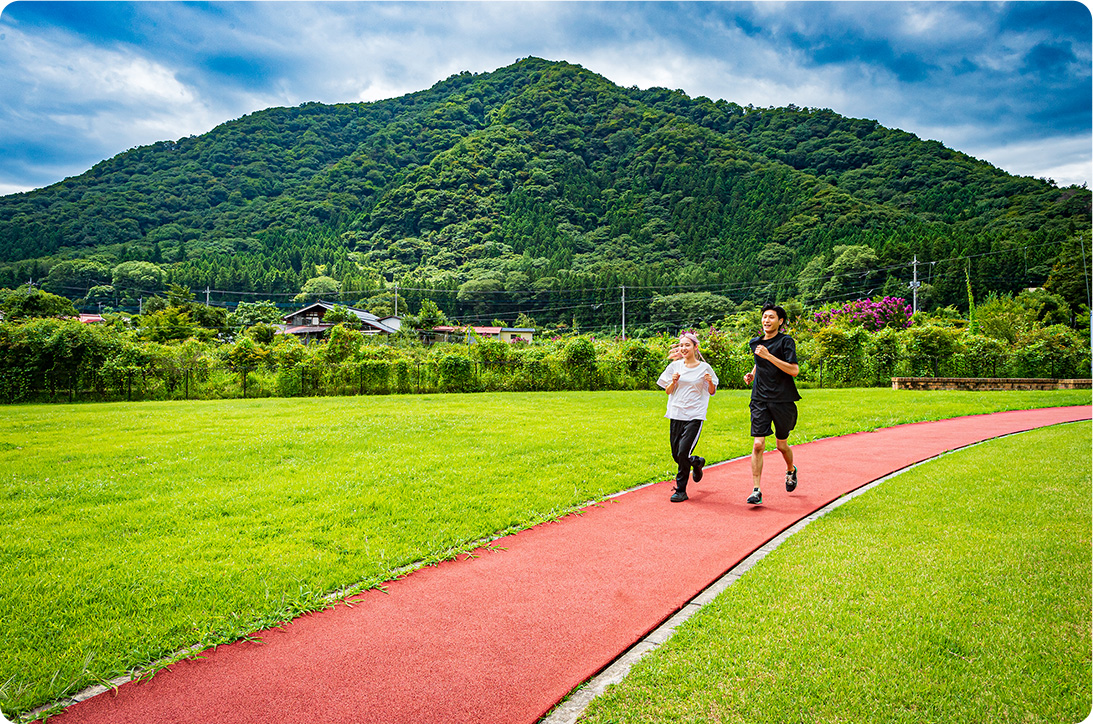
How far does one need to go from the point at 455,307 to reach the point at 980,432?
80884 mm

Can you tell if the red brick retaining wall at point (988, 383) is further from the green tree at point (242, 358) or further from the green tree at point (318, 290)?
the green tree at point (318, 290)

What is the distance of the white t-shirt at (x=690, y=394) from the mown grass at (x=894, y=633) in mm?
1652

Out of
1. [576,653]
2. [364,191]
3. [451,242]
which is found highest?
[364,191]

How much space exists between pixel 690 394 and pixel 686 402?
10cm

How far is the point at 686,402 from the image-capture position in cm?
618

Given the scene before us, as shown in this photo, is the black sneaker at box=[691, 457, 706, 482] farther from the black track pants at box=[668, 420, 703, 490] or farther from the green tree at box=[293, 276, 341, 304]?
the green tree at box=[293, 276, 341, 304]

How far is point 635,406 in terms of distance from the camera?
54.2 ft

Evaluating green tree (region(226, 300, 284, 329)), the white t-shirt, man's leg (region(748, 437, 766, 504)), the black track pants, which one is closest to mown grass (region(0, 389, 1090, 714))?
the black track pants

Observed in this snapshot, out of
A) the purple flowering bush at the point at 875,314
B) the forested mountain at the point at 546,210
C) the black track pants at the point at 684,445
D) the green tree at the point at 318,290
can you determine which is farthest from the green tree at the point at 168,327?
the green tree at the point at 318,290

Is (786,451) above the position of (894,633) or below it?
above

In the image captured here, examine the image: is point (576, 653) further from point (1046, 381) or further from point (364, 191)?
point (364, 191)

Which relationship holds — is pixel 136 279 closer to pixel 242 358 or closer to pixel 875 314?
pixel 242 358

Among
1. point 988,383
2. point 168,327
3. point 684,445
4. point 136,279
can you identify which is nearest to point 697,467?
point 684,445

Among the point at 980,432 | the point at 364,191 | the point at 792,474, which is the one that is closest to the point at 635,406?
the point at 980,432
